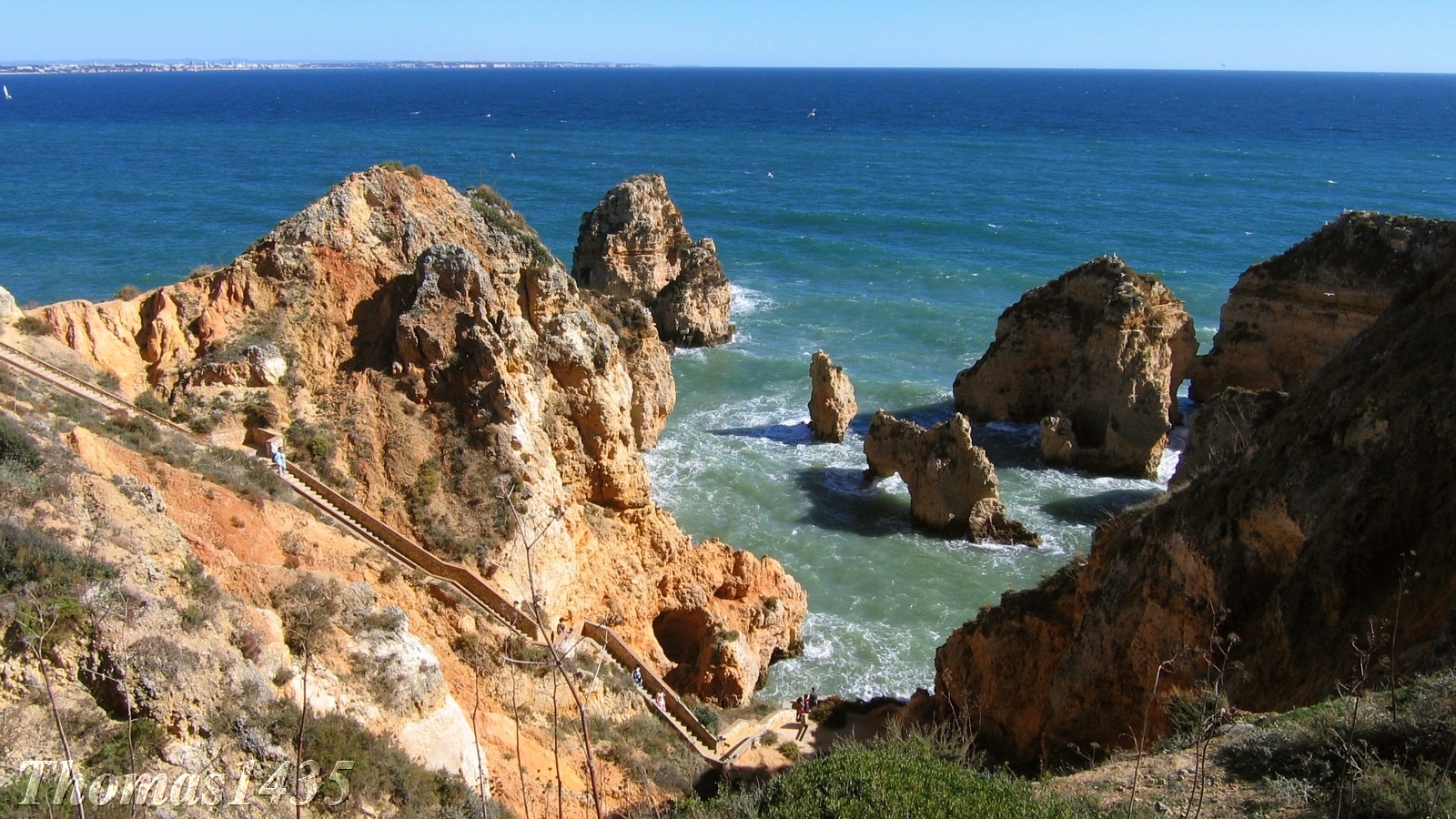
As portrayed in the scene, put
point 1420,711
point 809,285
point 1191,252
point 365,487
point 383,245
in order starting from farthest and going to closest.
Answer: point 1191,252, point 809,285, point 383,245, point 365,487, point 1420,711

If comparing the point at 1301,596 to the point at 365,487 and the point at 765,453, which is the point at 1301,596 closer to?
the point at 365,487

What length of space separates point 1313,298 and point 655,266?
32107mm

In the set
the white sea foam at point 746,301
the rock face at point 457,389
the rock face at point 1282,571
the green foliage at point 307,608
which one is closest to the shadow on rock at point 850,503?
the rock face at point 457,389

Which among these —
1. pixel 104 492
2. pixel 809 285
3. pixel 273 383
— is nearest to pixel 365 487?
pixel 273 383

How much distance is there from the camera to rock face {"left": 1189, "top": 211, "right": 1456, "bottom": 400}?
36750 mm

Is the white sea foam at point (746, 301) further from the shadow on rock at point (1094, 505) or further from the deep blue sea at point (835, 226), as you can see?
the shadow on rock at point (1094, 505)

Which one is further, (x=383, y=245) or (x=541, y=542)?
(x=383, y=245)

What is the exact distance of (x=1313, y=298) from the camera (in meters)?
39.2

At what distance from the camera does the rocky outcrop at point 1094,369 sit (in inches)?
1460

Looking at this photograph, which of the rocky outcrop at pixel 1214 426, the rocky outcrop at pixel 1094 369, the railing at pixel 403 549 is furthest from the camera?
the rocky outcrop at pixel 1094 369

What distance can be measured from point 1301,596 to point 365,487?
16790mm

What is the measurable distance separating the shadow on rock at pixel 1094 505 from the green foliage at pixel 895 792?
2300cm

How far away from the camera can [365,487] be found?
20.2 meters

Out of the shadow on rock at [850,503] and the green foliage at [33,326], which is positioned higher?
the green foliage at [33,326]
